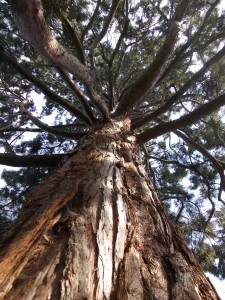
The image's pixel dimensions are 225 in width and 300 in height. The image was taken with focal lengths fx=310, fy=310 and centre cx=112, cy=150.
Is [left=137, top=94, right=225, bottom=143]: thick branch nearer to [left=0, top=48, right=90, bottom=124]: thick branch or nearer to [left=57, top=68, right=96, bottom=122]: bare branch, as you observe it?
[left=57, top=68, right=96, bottom=122]: bare branch

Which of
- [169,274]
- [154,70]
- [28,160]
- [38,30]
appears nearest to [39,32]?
[38,30]

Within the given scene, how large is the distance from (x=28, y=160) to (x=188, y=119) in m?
1.63

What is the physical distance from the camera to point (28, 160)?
2.97 m

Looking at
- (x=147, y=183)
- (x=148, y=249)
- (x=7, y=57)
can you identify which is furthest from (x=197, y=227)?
(x=148, y=249)

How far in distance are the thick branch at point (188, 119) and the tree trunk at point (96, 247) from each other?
53.8 inches

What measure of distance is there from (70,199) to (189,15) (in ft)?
17.1

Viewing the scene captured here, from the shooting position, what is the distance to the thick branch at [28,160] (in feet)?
9.39

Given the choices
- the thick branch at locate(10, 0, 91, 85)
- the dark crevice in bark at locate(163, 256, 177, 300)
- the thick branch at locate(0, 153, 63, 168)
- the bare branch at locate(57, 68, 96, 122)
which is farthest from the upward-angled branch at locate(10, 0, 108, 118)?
the dark crevice in bark at locate(163, 256, 177, 300)

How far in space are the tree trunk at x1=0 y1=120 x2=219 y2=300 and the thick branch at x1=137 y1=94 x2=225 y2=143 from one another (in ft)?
4.48

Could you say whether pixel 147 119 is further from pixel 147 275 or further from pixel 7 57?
pixel 147 275

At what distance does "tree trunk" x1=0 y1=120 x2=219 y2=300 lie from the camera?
95 cm

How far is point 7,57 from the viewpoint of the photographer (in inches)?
142

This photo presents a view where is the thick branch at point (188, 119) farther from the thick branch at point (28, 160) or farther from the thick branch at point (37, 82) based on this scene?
the thick branch at point (37, 82)

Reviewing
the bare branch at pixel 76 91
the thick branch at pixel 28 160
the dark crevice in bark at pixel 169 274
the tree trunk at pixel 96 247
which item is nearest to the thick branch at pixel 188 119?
the bare branch at pixel 76 91
